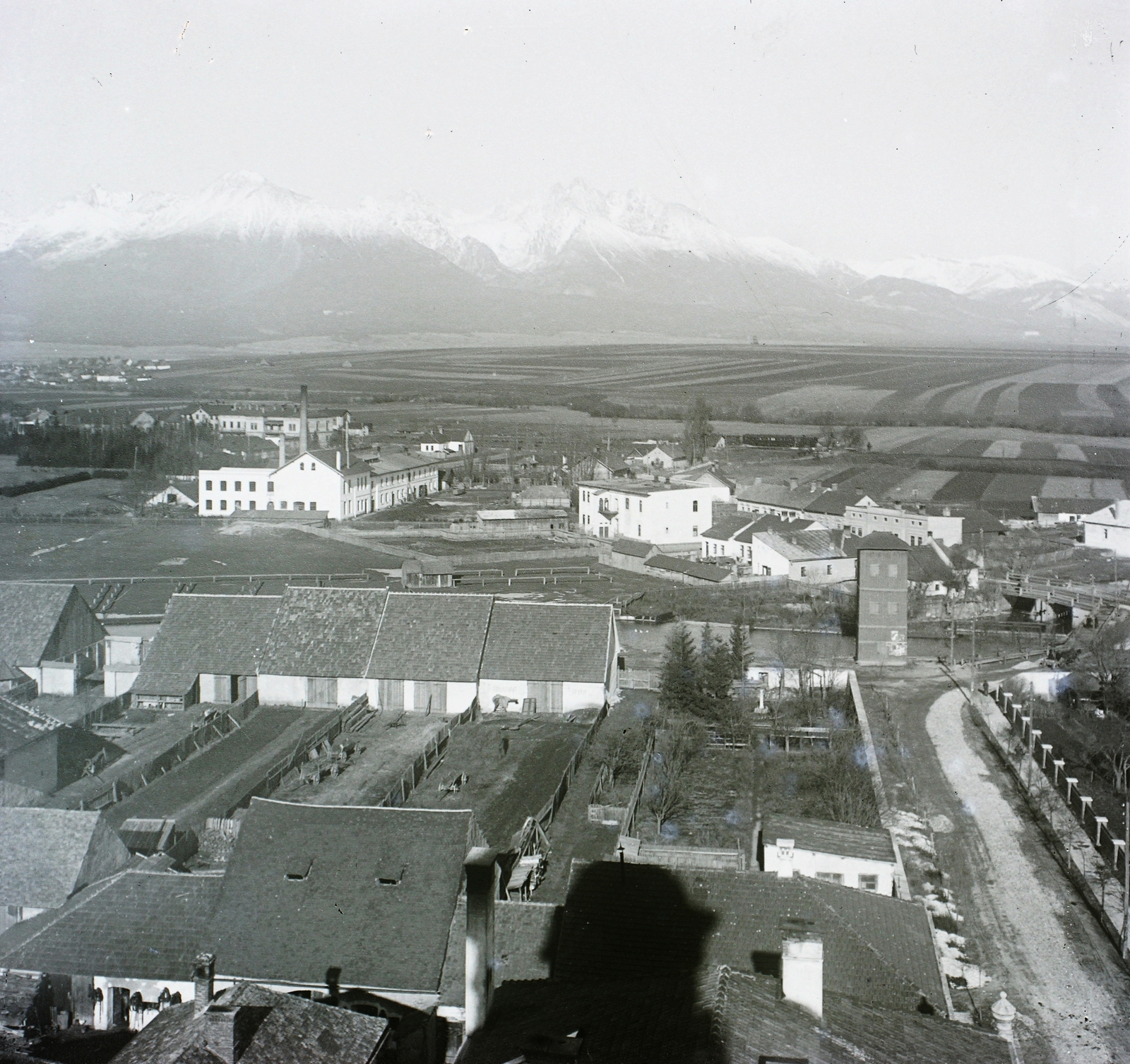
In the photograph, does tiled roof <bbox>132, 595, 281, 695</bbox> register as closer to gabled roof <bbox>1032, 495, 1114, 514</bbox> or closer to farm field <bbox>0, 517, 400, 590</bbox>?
farm field <bbox>0, 517, 400, 590</bbox>

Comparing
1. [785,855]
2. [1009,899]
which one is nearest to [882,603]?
[1009,899]

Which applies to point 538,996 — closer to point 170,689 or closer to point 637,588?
point 170,689

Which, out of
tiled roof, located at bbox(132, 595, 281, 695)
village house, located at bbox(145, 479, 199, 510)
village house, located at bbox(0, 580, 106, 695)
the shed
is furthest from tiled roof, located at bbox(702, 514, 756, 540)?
village house, located at bbox(0, 580, 106, 695)

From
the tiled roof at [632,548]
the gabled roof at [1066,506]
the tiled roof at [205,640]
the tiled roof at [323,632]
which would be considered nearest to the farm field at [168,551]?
the tiled roof at [632,548]

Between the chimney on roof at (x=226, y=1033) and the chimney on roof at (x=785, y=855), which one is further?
the chimney on roof at (x=785, y=855)

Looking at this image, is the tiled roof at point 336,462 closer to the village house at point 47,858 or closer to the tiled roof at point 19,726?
the tiled roof at point 19,726

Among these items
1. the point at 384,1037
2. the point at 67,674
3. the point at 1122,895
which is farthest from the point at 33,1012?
the point at 1122,895
